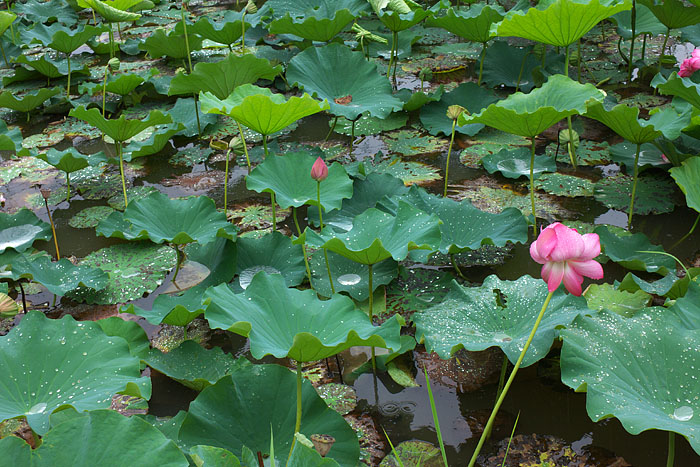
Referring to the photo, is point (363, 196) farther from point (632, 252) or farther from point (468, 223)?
point (632, 252)

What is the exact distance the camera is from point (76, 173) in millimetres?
3197

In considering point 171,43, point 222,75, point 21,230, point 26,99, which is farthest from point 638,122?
point 26,99

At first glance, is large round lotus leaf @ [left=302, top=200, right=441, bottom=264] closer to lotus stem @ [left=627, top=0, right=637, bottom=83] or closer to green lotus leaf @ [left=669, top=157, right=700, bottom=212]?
green lotus leaf @ [left=669, top=157, right=700, bottom=212]

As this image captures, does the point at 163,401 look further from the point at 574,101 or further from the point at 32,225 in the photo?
the point at 574,101

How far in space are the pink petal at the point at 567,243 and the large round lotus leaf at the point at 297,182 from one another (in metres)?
1.10

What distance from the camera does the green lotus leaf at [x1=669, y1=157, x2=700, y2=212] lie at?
2186mm

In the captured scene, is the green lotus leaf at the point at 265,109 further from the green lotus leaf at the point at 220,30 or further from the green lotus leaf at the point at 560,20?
the green lotus leaf at the point at 220,30

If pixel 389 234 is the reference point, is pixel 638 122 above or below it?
above

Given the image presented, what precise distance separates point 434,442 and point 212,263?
3.59ft

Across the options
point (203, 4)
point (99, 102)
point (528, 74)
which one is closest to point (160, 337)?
point (99, 102)

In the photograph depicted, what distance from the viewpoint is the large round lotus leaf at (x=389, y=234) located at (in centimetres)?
184

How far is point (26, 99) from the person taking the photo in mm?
3705

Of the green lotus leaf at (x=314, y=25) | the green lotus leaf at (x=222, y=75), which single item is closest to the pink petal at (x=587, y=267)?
the green lotus leaf at (x=222, y=75)

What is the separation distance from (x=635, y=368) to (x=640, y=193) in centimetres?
148
